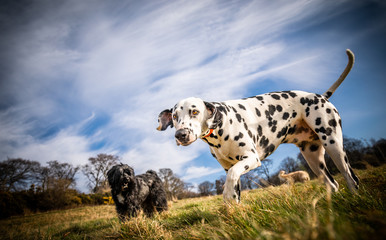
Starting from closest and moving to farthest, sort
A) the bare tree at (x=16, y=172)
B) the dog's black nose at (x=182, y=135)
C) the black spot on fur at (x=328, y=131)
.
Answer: the dog's black nose at (x=182, y=135) → the black spot on fur at (x=328, y=131) → the bare tree at (x=16, y=172)

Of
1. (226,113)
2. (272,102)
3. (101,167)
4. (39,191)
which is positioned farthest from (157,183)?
(101,167)

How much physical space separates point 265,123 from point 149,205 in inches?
205

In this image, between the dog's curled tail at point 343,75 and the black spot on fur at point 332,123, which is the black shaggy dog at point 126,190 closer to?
the black spot on fur at point 332,123

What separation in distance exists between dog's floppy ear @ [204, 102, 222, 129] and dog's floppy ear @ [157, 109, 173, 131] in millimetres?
939

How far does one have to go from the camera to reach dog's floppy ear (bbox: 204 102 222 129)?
122 inches

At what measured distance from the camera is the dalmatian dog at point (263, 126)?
3028mm

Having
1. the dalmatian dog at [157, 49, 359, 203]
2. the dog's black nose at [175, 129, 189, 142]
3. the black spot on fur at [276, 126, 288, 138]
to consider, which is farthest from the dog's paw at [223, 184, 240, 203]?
the black spot on fur at [276, 126, 288, 138]

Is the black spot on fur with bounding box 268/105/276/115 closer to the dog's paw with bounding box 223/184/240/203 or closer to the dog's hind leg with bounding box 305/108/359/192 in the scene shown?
the dog's hind leg with bounding box 305/108/359/192

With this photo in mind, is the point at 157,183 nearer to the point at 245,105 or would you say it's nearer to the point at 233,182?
the point at 245,105

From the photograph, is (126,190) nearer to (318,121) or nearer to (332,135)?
(318,121)

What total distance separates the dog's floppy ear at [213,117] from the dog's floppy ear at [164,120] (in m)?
0.94

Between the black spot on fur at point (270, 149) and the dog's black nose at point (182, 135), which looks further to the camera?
the black spot on fur at point (270, 149)

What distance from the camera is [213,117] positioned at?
10.2 feet

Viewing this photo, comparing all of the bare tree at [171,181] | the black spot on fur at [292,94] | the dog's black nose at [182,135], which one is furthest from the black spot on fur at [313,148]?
the bare tree at [171,181]
